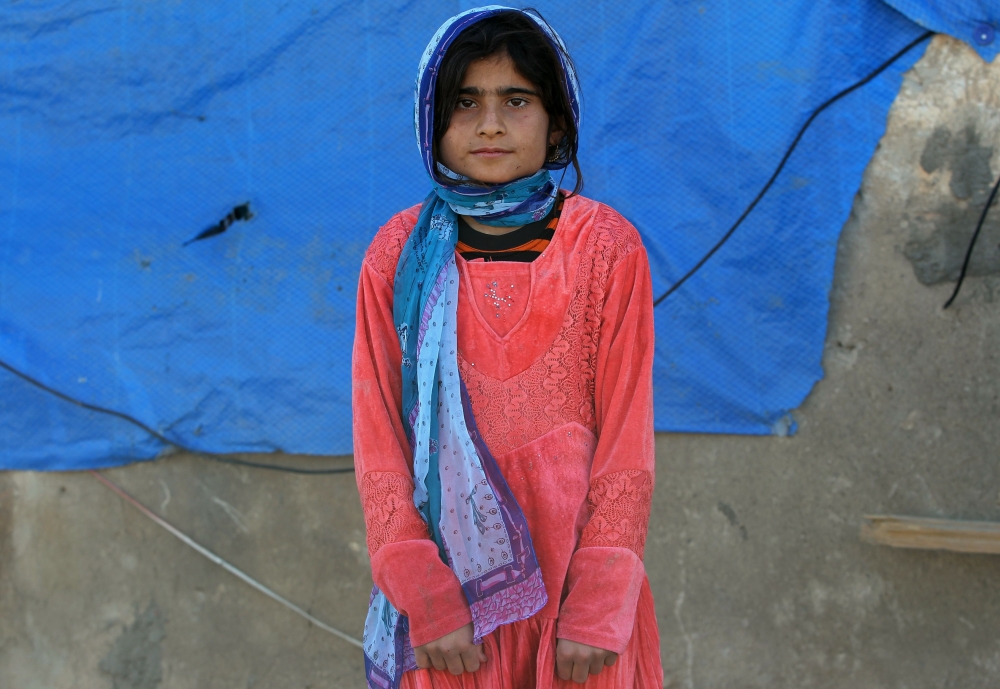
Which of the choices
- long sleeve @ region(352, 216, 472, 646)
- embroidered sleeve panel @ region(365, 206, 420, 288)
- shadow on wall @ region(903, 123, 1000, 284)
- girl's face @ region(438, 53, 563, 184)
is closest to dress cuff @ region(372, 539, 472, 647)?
long sleeve @ region(352, 216, 472, 646)

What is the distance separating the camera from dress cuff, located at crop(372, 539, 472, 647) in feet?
4.66

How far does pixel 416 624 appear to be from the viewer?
1.42 metres

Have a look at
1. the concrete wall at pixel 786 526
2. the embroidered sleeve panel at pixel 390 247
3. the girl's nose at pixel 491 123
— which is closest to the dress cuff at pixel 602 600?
the embroidered sleeve panel at pixel 390 247

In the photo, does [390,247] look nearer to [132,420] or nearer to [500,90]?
[500,90]

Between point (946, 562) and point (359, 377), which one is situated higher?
point (359, 377)

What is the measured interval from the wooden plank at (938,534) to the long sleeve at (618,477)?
1.77 meters

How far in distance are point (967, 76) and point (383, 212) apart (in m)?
1.96

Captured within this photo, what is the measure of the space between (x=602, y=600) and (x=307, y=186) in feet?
6.59

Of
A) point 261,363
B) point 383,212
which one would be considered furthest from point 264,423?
point 383,212

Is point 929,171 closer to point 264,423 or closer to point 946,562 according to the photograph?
point 946,562

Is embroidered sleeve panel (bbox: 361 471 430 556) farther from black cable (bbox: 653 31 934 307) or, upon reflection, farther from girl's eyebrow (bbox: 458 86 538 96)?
black cable (bbox: 653 31 934 307)

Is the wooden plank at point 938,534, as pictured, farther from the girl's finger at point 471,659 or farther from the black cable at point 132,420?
the girl's finger at point 471,659

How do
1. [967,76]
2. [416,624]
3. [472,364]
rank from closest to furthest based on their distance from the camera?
1. [416,624]
2. [472,364]
3. [967,76]

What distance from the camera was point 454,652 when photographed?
1.42 meters
